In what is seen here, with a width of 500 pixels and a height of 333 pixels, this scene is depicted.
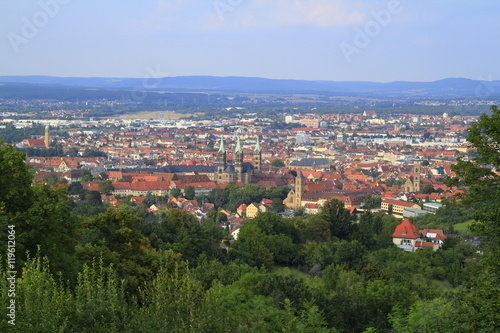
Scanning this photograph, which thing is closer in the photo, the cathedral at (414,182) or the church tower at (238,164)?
the cathedral at (414,182)

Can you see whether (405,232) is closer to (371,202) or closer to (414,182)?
(371,202)

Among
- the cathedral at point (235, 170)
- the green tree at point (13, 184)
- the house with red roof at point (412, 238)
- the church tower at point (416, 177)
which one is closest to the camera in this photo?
the green tree at point (13, 184)

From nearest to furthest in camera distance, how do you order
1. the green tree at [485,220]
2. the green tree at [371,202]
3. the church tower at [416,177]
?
the green tree at [485,220] < the green tree at [371,202] < the church tower at [416,177]

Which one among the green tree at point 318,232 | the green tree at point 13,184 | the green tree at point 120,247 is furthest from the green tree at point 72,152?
the green tree at point 13,184

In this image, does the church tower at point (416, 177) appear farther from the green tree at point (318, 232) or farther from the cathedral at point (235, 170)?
the green tree at point (318, 232)

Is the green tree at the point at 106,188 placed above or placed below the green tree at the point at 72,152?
above

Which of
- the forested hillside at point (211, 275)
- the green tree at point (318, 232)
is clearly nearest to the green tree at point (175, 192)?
the green tree at point (318, 232)

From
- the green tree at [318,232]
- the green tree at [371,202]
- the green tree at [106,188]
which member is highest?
the green tree at [318,232]

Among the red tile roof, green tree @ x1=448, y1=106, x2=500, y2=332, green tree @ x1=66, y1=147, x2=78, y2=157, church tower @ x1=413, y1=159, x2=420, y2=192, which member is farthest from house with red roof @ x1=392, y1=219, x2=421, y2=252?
green tree @ x1=66, y1=147, x2=78, y2=157

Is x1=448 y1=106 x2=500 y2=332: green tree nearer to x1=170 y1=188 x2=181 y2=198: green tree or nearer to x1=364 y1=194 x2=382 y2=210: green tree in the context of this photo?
x1=364 y1=194 x2=382 y2=210: green tree

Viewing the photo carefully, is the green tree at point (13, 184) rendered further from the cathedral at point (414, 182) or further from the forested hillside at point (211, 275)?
the cathedral at point (414, 182)

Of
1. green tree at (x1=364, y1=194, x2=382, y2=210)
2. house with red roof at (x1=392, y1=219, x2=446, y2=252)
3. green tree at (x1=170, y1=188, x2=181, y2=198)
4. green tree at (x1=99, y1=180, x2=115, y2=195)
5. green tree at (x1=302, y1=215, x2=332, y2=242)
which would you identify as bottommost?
green tree at (x1=170, y1=188, x2=181, y2=198)

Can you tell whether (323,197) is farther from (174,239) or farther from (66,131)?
(66,131)
